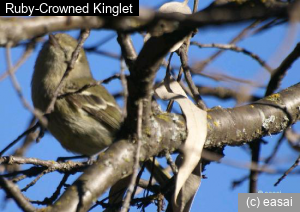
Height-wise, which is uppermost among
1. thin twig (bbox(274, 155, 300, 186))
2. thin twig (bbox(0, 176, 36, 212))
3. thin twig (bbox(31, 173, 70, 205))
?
thin twig (bbox(274, 155, 300, 186))

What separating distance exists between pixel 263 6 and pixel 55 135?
10.7 feet

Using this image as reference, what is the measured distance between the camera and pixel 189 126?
2865 millimetres

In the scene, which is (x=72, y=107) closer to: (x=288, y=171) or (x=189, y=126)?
(x=189, y=126)

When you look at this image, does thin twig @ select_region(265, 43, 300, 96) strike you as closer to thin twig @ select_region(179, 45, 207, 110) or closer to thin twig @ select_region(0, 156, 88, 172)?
thin twig @ select_region(179, 45, 207, 110)

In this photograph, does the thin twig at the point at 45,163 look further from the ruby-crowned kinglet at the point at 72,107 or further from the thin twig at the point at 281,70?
the thin twig at the point at 281,70

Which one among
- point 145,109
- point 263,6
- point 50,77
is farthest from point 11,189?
point 50,77

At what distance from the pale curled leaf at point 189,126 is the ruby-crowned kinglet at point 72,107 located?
47.2 inches

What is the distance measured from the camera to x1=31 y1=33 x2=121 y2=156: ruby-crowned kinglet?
4277mm

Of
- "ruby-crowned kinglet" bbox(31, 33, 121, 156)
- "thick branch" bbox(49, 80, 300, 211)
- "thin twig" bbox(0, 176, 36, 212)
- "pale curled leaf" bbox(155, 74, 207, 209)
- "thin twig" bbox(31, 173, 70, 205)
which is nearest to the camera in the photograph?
"thin twig" bbox(0, 176, 36, 212)

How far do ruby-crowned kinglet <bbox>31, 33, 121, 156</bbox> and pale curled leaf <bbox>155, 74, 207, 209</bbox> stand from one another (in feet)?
3.93

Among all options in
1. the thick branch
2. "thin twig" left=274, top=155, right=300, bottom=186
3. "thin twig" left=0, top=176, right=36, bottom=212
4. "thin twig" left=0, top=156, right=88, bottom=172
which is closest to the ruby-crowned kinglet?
"thin twig" left=0, top=156, right=88, bottom=172

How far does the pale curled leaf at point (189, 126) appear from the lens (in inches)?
104

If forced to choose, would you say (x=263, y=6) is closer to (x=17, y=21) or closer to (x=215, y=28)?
(x=215, y=28)

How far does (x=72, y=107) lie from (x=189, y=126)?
5.87 ft
